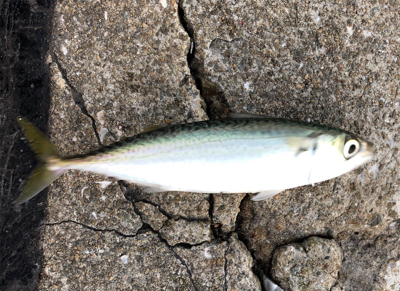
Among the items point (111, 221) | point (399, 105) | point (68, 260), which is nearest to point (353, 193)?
point (399, 105)

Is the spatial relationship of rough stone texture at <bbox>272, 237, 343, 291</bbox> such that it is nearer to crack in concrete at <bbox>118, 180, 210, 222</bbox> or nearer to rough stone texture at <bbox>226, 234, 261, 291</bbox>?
rough stone texture at <bbox>226, 234, 261, 291</bbox>

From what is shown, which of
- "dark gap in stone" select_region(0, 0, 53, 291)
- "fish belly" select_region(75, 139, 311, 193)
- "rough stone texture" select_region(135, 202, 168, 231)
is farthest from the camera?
"rough stone texture" select_region(135, 202, 168, 231)

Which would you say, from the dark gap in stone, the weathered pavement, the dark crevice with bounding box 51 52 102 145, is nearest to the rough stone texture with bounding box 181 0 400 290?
the weathered pavement

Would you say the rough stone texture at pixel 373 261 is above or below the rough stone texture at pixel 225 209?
below

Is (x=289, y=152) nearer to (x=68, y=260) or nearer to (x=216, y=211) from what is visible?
(x=216, y=211)

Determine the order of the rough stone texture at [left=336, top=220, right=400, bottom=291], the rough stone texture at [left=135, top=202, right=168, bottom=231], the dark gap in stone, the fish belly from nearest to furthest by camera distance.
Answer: the fish belly
the dark gap in stone
the rough stone texture at [left=135, top=202, right=168, bottom=231]
the rough stone texture at [left=336, top=220, right=400, bottom=291]

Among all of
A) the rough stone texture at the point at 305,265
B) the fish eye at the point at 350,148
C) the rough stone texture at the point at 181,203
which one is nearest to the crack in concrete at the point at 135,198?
the rough stone texture at the point at 181,203

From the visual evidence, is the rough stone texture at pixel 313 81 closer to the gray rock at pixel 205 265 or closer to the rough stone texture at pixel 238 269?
the rough stone texture at pixel 238 269

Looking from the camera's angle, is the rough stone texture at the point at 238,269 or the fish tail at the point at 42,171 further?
the rough stone texture at the point at 238,269

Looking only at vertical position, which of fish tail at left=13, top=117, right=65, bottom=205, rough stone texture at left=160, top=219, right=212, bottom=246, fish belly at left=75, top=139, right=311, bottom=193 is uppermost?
fish belly at left=75, top=139, right=311, bottom=193
